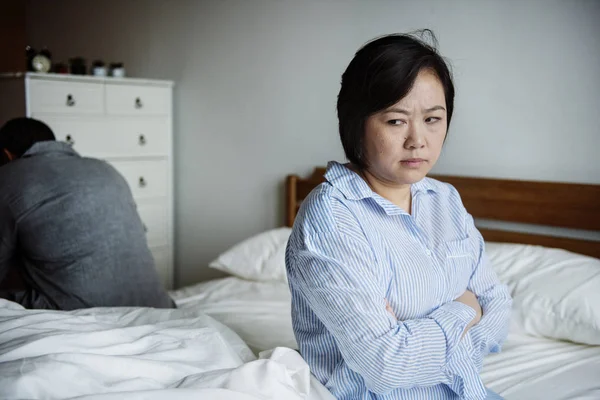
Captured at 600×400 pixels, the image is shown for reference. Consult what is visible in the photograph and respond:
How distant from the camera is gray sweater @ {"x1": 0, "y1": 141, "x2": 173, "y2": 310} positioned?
183 centimetres

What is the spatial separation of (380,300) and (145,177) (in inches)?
97.5

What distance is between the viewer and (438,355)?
98 cm

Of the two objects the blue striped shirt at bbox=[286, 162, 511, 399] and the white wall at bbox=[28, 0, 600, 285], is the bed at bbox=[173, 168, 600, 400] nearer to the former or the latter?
the white wall at bbox=[28, 0, 600, 285]

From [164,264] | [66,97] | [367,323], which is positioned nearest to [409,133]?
[367,323]

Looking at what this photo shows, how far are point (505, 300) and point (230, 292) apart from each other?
49.7 inches

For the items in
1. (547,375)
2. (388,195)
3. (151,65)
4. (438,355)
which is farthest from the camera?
(151,65)

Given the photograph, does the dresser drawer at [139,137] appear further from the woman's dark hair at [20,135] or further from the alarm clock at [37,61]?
the woman's dark hair at [20,135]

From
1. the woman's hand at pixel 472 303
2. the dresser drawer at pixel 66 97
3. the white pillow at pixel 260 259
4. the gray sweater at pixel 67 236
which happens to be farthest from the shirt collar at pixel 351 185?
the dresser drawer at pixel 66 97

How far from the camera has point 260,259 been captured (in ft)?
7.70

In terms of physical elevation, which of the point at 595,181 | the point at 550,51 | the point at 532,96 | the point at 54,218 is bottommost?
the point at 54,218

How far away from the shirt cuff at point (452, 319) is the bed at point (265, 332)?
238mm

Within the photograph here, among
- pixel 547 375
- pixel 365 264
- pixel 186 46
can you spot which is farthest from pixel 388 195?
pixel 186 46

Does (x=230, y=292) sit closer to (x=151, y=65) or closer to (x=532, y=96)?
(x=532, y=96)

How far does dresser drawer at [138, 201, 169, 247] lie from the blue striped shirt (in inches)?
89.3
